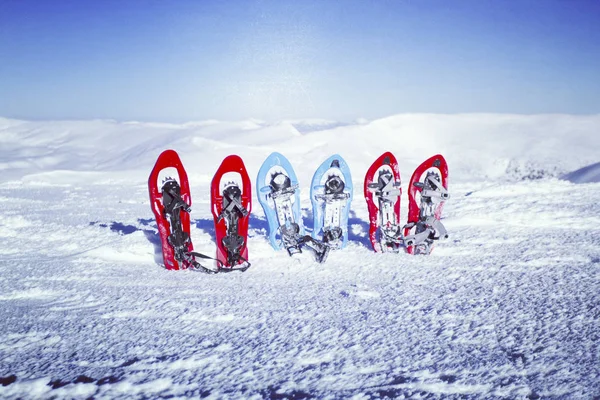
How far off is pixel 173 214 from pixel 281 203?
1.27m

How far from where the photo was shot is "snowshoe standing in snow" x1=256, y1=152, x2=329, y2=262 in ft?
14.7

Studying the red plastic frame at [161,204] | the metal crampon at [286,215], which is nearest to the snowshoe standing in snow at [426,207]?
the metal crampon at [286,215]

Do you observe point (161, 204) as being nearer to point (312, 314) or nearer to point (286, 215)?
point (286, 215)

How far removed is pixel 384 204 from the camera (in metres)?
4.67

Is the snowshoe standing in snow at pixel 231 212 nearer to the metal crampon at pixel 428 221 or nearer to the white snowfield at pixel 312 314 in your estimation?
the white snowfield at pixel 312 314

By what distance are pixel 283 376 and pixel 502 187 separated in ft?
24.0

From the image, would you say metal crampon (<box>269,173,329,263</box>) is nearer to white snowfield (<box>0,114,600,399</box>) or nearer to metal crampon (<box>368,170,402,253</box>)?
white snowfield (<box>0,114,600,399</box>)

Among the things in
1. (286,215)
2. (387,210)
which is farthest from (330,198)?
(387,210)

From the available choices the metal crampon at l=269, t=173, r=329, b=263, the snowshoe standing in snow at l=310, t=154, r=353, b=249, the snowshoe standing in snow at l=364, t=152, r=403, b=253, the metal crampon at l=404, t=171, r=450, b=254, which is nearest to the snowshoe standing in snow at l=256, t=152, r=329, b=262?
the metal crampon at l=269, t=173, r=329, b=263

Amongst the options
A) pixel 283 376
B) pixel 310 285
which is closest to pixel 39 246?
pixel 310 285

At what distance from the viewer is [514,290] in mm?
3018

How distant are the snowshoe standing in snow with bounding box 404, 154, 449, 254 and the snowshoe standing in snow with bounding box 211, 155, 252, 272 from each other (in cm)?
181

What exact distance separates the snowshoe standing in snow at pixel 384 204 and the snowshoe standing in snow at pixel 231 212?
148cm

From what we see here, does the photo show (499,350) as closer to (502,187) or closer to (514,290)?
(514,290)
